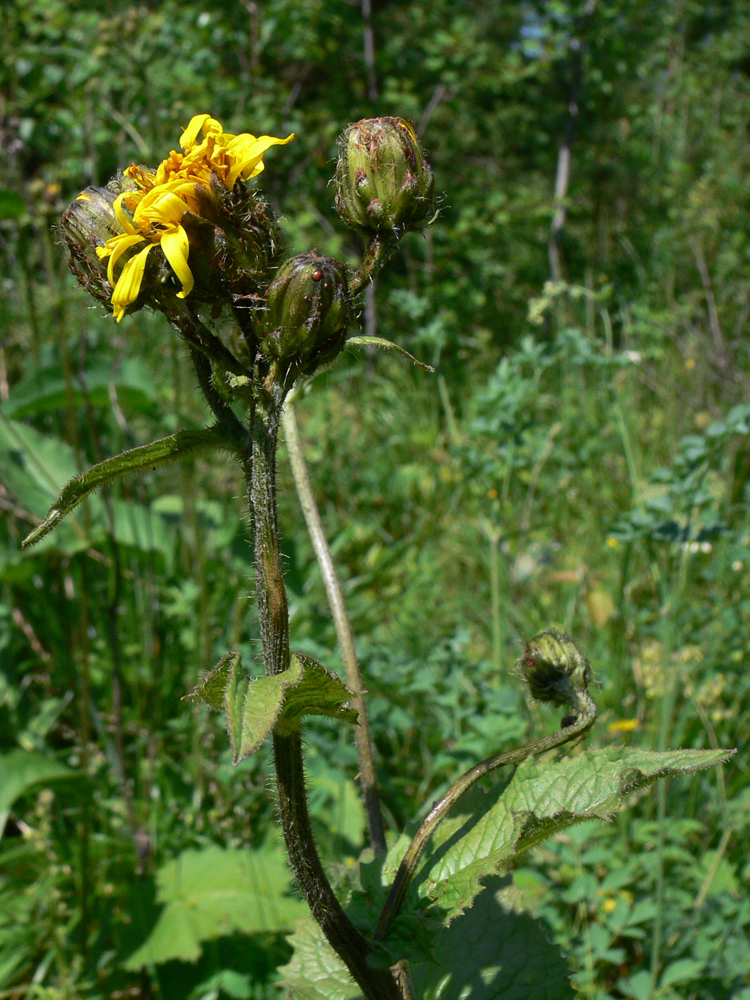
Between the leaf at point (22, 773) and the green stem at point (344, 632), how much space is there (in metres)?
1.25

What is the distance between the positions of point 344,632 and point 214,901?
1.24 meters

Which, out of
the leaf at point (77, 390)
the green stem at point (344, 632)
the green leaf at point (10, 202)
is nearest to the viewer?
the green stem at point (344, 632)

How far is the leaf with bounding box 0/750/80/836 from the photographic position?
2.15 meters

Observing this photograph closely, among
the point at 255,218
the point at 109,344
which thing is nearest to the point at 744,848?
the point at 255,218

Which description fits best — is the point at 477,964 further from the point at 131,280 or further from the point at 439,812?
the point at 131,280

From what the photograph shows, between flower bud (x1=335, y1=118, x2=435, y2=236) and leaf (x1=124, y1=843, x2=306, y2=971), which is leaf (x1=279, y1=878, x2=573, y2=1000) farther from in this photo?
flower bud (x1=335, y1=118, x2=435, y2=236)

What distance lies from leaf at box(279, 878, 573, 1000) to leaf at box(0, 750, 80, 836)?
1090mm

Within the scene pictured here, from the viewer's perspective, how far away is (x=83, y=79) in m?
4.54

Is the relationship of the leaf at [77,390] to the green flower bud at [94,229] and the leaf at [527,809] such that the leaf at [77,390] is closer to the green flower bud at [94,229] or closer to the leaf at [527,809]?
the green flower bud at [94,229]

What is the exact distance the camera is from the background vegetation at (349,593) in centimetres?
206

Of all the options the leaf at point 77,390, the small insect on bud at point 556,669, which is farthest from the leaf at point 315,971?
the leaf at point 77,390

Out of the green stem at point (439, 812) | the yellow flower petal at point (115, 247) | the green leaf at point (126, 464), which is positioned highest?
the yellow flower petal at point (115, 247)

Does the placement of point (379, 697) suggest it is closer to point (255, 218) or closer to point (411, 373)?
point (255, 218)

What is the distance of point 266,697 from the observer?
804 mm
